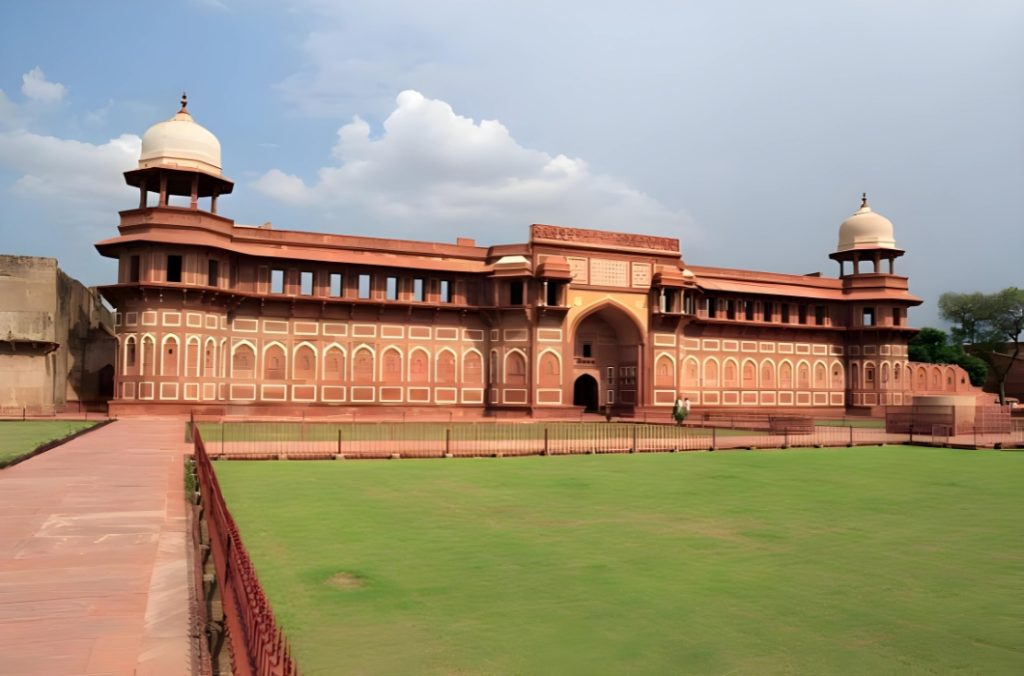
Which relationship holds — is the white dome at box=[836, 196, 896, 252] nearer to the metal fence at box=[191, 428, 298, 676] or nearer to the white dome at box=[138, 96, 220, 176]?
the white dome at box=[138, 96, 220, 176]

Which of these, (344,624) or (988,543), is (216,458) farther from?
(988,543)

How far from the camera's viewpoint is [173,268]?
103 feet

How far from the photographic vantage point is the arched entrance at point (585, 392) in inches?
1641

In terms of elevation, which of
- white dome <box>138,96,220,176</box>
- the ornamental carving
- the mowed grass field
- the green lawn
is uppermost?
white dome <box>138,96,220,176</box>

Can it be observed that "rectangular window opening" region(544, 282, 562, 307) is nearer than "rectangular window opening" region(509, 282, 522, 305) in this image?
Yes

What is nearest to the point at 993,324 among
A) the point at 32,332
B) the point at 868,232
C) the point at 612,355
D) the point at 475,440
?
the point at 868,232

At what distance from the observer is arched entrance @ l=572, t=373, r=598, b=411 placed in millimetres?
41688

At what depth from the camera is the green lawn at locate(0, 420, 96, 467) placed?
15.1 m

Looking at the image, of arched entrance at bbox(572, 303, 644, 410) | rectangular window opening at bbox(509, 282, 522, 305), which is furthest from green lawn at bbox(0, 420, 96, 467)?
arched entrance at bbox(572, 303, 644, 410)

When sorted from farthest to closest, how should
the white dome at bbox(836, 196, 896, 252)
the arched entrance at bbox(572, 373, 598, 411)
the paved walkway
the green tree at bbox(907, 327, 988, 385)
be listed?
the green tree at bbox(907, 327, 988, 385), the white dome at bbox(836, 196, 896, 252), the arched entrance at bbox(572, 373, 598, 411), the paved walkway

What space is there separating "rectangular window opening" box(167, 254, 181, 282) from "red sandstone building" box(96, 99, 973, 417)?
0.07 metres

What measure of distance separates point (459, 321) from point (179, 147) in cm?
1394

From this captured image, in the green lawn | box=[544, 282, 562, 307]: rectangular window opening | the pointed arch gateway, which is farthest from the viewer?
the pointed arch gateway

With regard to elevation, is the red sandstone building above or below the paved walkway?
above
